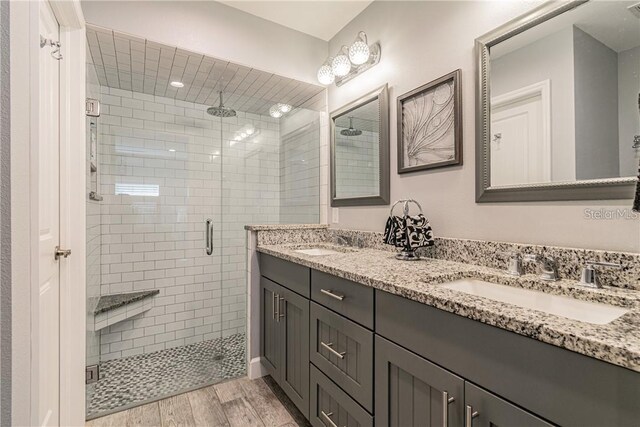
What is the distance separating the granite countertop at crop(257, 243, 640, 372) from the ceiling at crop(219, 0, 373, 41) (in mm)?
1677

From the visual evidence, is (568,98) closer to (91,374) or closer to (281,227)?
(281,227)

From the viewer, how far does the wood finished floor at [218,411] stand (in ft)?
5.35

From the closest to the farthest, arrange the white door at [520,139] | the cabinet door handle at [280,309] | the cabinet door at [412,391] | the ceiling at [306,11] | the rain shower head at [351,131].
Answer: the cabinet door at [412,391], the white door at [520,139], the cabinet door handle at [280,309], the ceiling at [306,11], the rain shower head at [351,131]

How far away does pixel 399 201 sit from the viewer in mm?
1671

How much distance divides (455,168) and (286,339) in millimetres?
1297

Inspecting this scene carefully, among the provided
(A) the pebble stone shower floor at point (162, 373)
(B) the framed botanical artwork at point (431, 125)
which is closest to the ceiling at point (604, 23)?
(B) the framed botanical artwork at point (431, 125)

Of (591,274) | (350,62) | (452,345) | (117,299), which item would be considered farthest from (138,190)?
(591,274)

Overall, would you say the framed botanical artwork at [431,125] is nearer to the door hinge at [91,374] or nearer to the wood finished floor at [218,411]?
the wood finished floor at [218,411]

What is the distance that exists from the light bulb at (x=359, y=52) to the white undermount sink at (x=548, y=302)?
151cm

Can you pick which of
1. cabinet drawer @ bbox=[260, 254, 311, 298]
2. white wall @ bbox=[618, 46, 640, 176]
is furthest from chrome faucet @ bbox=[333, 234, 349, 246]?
white wall @ bbox=[618, 46, 640, 176]

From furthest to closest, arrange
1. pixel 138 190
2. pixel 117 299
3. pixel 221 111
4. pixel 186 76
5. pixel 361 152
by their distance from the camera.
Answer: pixel 221 111
pixel 138 190
pixel 117 299
pixel 186 76
pixel 361 152

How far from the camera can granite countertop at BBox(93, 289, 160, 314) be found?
221cm

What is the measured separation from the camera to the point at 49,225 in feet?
4.38

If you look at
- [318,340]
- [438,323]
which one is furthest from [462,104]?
[318,340]
